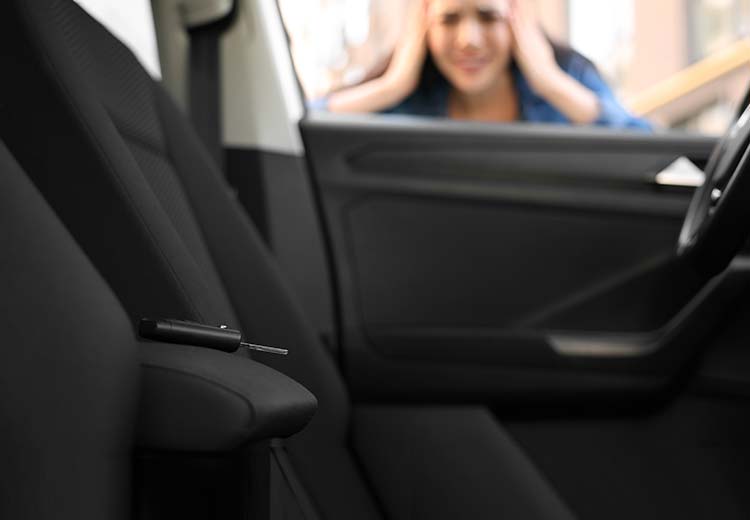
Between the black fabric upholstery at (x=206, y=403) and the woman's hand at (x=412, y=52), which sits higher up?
the black fabric upholstery at (x=206, y=403)

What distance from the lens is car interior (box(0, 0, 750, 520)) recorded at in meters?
0.84

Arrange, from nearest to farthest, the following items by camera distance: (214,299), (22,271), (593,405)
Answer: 1. (22,271)
2. (214,299)
3. (593,405)

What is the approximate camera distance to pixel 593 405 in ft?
5.53

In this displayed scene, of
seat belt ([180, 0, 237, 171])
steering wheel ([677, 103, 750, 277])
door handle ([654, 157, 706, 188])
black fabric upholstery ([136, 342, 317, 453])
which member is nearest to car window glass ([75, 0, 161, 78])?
seat belt ([180, 0, 237, 171])

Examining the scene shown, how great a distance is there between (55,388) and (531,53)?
1.35 m

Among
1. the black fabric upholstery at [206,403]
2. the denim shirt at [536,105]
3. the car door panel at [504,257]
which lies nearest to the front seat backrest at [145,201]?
the black fabric upholstery at [206,403]

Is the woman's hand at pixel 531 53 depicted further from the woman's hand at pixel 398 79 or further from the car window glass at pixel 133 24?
the car window glass at pixel 133 24

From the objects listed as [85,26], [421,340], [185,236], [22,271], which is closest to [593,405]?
[421,340]

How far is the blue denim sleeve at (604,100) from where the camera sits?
1901 millimetres

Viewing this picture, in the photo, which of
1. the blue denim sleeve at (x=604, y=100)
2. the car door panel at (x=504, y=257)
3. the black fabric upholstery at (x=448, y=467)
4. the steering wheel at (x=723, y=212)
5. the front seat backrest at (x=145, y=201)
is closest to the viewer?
the front seat backrest at (x=145, y=201)

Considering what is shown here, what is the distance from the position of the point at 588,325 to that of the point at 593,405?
13cm

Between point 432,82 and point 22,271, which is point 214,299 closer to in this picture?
point 22,271

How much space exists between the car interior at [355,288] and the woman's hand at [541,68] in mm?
139

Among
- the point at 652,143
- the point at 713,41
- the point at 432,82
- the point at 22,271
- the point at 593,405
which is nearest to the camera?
the point at 22,271
